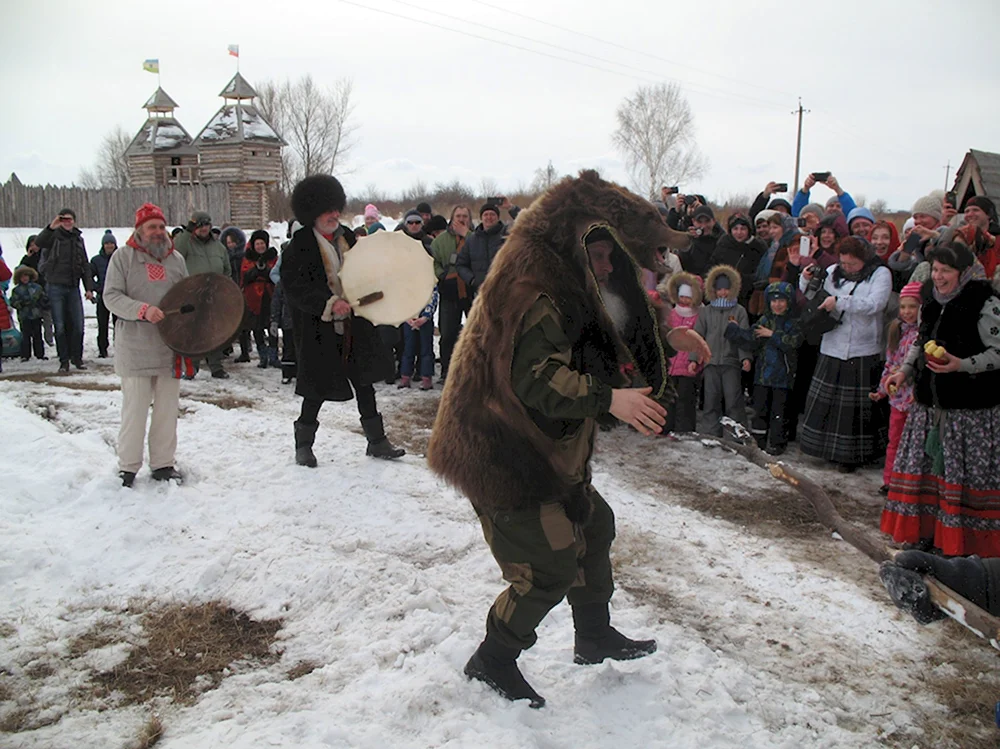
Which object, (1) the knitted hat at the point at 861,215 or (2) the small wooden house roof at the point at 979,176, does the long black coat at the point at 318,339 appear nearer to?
(1) the knitted hat at the point at 861,215

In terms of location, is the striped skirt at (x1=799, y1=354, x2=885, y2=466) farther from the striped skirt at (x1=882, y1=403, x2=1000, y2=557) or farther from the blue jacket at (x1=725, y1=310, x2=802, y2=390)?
the striped skirt at (x1=882, y1=403, x2=1000, y2=557)

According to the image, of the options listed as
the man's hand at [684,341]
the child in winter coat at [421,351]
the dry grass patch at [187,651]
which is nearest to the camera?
the man's hand at [684,341]

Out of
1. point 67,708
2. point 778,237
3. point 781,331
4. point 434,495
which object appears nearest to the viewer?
point 67,708

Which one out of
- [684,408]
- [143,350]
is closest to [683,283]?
[684,408]

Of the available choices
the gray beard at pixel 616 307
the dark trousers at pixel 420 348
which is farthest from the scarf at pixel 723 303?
the gray beard at pixel 616 307

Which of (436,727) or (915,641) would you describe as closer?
(436,727)

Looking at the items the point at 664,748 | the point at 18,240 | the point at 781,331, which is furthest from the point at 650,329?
the point at 18,240

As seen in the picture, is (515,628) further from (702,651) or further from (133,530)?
(133,530)

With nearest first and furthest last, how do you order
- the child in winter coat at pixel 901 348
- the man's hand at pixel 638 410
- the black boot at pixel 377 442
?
1. the man's hand at pixel 638 410
2. the child in winter coat at pixel 901 348
3. the black boot at pixel 377 442

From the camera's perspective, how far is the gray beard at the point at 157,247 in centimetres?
531

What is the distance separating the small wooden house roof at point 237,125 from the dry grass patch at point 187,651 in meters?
33.5

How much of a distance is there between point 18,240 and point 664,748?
30806 mm

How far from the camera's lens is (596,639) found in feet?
10.8

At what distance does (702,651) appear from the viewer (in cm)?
347
